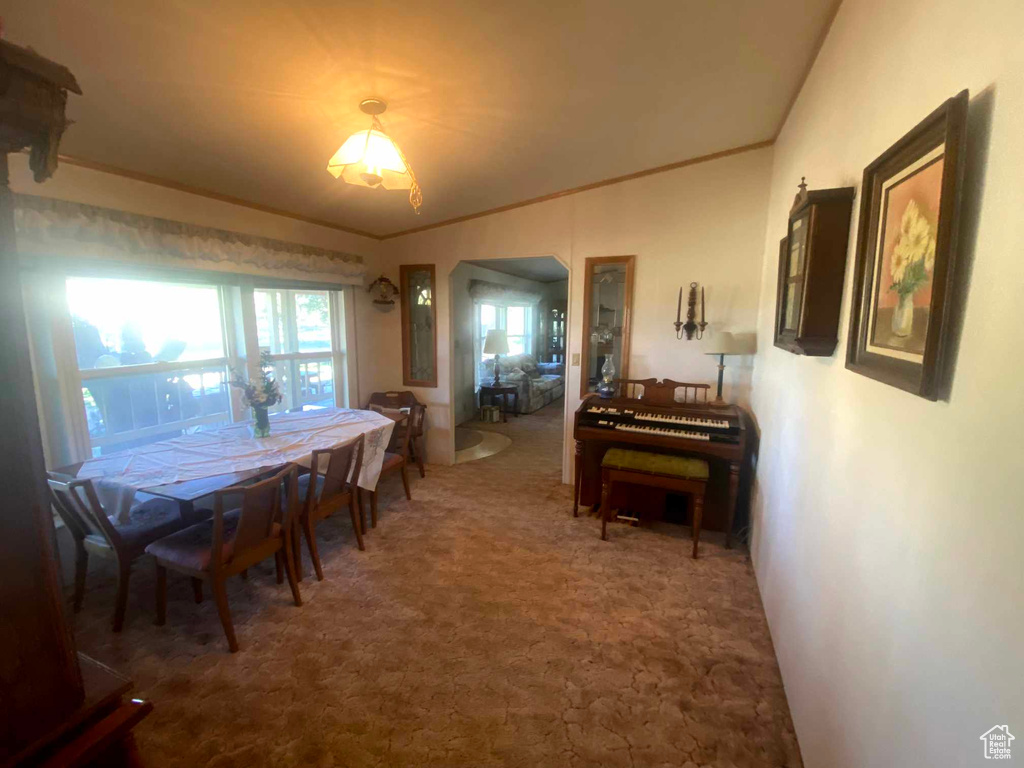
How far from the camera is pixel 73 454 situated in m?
2.50

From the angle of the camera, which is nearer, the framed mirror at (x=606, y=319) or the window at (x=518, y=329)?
the framed mirror at (x=606, y=319)

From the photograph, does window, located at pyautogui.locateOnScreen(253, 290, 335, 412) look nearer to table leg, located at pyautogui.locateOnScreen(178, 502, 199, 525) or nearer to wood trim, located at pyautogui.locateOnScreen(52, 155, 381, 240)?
wood trim, located at pyautogui.locateOnScreen(52, 155, 381, 240)

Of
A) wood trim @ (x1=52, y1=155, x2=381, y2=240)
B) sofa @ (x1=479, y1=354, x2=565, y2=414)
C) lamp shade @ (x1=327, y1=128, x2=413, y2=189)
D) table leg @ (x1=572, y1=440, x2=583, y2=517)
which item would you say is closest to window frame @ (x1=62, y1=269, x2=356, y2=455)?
wood trim @ (x1=52, y1=155, x2=381, y2=240)

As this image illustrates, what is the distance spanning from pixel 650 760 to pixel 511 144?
3.10 meters

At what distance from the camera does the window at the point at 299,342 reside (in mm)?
3743

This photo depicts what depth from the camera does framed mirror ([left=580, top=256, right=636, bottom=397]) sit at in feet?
12.2

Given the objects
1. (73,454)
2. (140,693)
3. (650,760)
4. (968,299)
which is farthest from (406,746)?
(73,454)

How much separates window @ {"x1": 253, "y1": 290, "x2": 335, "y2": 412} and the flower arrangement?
13.0 feet

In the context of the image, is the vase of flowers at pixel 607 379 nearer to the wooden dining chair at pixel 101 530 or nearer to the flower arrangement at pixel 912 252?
the flower arrangement at pixel 912 252

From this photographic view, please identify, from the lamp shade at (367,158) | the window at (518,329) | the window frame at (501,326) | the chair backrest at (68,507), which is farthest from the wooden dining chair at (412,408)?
the window at (518,329)

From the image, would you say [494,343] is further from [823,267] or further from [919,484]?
[919,484]

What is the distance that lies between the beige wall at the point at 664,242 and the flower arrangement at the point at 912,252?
8.09 feet

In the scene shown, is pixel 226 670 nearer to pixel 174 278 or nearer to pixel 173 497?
pixel 173 497

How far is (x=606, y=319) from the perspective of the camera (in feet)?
12.6
